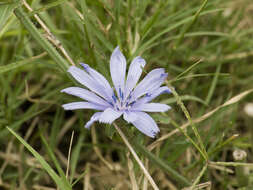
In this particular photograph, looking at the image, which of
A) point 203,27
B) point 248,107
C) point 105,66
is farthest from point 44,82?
point 248,107

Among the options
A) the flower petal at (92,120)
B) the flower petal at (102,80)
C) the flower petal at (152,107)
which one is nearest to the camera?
the flower petal at (92,120)

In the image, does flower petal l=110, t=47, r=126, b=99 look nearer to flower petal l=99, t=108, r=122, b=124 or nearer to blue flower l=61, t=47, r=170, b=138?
blue flower l=61, t=47, r=170, b=138

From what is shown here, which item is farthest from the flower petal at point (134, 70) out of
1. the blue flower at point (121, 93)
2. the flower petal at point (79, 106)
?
the flower petal at point (79, 106)

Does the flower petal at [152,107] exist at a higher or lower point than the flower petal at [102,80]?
lower

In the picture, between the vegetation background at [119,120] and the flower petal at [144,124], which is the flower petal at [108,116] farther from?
the vegetation background at [119,120]

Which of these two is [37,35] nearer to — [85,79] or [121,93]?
[85,79]

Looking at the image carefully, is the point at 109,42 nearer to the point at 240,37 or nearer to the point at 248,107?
the point at 248,107

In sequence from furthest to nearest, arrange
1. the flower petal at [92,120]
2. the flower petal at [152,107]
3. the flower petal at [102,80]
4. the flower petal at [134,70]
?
the flower petal at [134,70] < the flower petal at [102,80] < the flower petal at [152,107] < the flower petal at [92,120]

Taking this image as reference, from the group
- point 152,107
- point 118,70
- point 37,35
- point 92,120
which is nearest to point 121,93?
point 118,70
